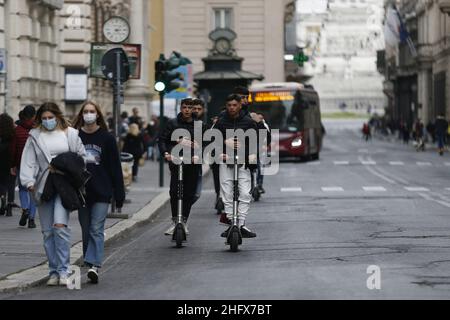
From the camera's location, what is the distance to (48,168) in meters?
14.3

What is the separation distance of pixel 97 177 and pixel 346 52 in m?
179

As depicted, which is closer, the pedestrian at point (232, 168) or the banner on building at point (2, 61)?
the pedestrian at point (232, 168)

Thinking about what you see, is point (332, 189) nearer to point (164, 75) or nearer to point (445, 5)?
point (164, 75)

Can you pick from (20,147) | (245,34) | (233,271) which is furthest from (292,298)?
(245,34)

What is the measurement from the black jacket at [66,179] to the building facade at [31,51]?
61.8ft

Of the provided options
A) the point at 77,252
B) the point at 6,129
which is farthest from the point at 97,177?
the point at 6,129

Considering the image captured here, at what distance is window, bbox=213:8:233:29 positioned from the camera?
260 ft

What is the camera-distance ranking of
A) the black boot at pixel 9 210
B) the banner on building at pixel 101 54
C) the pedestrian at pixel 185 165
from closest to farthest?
the pedestrian at pixel 185 165
the black boot at pixel 9 210
the banner on building at pixel 101 54

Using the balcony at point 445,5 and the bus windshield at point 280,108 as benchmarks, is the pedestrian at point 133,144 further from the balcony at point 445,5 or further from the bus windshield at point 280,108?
the balcony at point 445,5

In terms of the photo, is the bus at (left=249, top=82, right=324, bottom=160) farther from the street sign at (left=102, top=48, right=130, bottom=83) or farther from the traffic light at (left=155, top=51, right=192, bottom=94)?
the street sign at (left=102, top=48, right=130, bottom=83)

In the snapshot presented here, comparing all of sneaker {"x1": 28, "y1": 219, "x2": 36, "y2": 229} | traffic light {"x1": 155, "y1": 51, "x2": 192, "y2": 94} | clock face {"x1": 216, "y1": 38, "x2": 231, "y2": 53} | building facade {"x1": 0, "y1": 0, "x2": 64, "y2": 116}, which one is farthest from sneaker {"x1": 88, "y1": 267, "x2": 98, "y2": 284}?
clock face {"x1": 216, "y1": 38, "x2": 231, "y2": 53}

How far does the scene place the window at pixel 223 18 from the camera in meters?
79.3

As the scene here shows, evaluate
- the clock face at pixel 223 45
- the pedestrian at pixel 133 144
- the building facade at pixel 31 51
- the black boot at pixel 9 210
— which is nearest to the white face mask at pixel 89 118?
the black boot at pixel 9 210

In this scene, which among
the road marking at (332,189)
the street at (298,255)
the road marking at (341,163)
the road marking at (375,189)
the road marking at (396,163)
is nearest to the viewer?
the street at (298,255)
